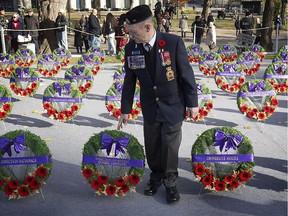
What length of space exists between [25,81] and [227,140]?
5.85 m

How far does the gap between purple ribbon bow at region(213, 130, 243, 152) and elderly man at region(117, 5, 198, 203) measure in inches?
17.9

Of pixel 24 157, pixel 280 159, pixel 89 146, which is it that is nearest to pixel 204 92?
pixel 280 159

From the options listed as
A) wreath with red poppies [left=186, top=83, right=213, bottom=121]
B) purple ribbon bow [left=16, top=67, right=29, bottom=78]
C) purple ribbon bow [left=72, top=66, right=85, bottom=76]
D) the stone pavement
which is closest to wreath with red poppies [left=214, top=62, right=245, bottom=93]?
the stone pavement

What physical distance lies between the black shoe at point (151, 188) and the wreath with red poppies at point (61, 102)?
9.96 ft

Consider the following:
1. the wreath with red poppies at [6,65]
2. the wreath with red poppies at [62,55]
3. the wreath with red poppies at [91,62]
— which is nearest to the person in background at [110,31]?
the wreath with red poppies at [62,55]

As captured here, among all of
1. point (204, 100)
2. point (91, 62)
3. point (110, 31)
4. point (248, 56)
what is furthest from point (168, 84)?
point (110, 31)

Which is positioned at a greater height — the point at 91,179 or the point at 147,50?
the point at 147,50

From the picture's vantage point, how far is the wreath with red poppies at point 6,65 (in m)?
11.7

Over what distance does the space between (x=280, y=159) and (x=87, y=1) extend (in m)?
61.6

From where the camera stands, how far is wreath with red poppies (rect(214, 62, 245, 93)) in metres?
9.09

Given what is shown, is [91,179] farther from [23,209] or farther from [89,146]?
[23,209]

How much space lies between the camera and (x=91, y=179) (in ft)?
14.4

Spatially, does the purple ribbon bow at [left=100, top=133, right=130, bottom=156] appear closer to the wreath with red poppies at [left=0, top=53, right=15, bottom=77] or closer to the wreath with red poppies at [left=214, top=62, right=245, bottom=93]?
the wreath with red poppies at [left=214, top=62, right=245, bottom=93]

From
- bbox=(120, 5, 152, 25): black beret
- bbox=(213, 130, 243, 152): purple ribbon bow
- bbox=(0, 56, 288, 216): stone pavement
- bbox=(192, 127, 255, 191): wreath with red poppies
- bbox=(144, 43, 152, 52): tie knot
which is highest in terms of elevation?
bbox=(120, 5, 152, 25): black beret
